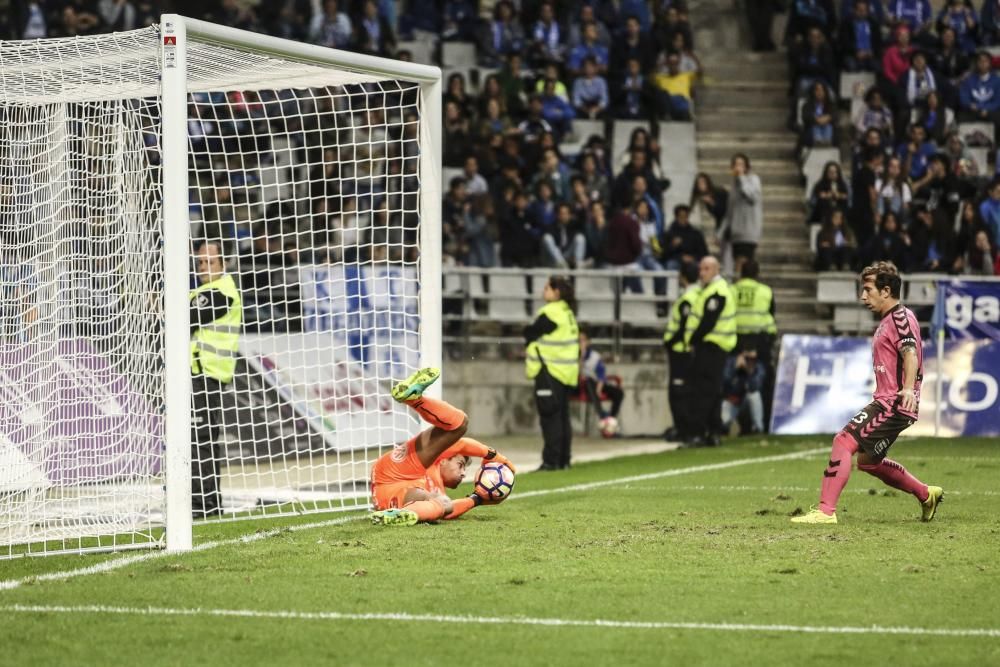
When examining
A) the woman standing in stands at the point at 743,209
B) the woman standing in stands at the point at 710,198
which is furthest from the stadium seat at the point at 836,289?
the woman standing in stands at the point at 710,198

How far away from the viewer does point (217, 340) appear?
11570mm

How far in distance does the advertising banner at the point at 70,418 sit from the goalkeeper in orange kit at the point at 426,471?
57.3 inches

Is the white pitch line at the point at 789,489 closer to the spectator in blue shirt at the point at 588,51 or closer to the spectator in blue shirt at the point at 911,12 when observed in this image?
the spectator in blue shirt at the point at 588,51

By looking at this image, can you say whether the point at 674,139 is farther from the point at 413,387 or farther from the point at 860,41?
the point at 413,387

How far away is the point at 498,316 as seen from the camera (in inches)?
786

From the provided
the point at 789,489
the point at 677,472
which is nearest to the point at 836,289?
the point at 677,472

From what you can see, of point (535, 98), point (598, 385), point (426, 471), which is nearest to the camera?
point (426, 471)

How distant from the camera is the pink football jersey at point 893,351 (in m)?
9.97

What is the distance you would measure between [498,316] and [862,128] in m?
6.58

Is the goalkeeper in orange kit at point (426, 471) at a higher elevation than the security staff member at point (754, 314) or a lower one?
lower

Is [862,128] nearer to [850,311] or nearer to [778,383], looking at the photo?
[850,311]

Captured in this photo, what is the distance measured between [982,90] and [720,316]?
8.90m

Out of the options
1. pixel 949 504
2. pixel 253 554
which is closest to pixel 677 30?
pixel 949 504

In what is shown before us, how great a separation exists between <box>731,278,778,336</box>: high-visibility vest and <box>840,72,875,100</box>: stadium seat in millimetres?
7039
